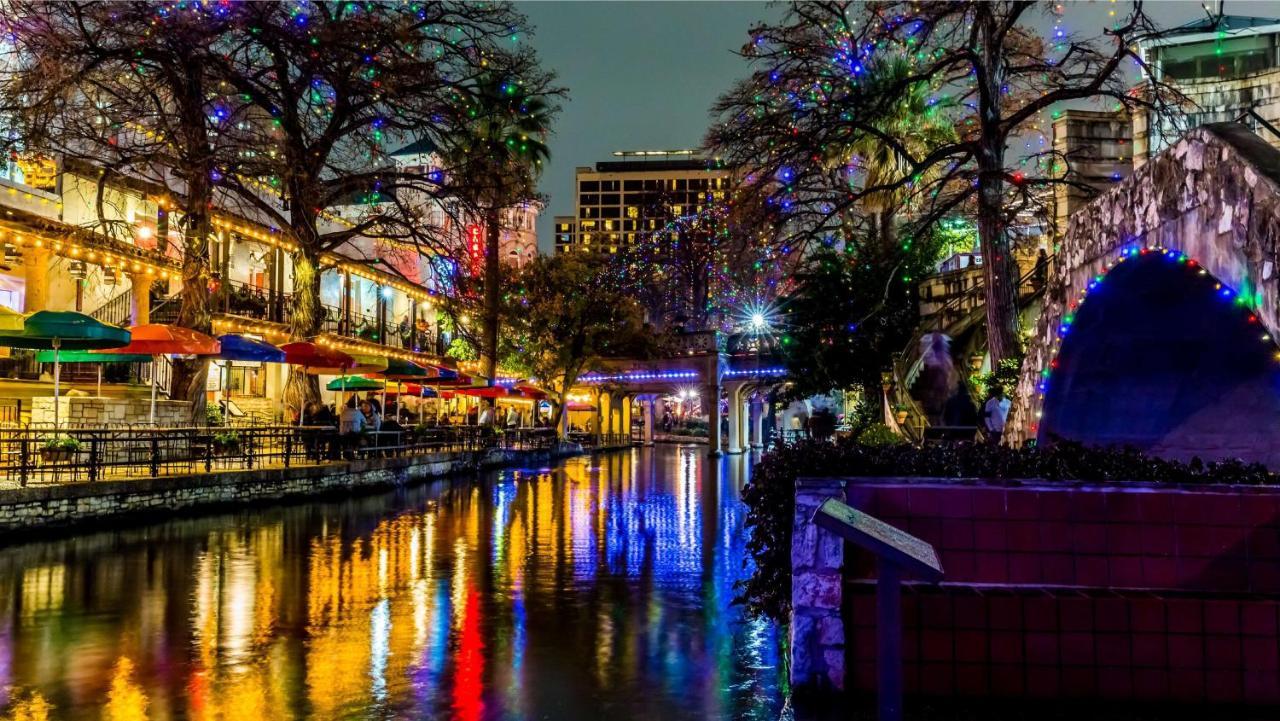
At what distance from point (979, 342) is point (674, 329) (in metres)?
31.4

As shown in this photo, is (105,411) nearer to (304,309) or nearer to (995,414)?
(304,309)

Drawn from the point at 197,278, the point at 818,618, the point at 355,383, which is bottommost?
the point at 818,618

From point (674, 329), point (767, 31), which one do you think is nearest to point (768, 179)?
point (767, 31)

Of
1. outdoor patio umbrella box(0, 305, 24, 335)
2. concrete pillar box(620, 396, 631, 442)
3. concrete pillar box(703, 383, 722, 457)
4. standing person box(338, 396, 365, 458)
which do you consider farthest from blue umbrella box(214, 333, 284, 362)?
concrete pillar box(620, 396, 631, 442)

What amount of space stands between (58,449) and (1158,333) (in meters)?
15.1

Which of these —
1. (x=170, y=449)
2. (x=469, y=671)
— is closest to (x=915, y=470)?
(x=469, y=671)

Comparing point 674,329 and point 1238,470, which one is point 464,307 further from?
point 674,329

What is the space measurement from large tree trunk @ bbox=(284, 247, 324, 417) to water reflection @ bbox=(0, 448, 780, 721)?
12.2m

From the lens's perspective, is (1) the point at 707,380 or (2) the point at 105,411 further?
(1) the point at 707,380

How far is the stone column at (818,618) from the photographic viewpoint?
5.86 metres

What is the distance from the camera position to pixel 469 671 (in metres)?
6.57

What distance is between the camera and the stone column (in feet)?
19.2

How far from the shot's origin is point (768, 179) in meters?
21.7

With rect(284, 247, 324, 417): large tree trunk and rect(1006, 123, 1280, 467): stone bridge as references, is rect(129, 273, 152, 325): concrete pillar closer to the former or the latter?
rect(284, 247, 324, 417): large tree trunk
